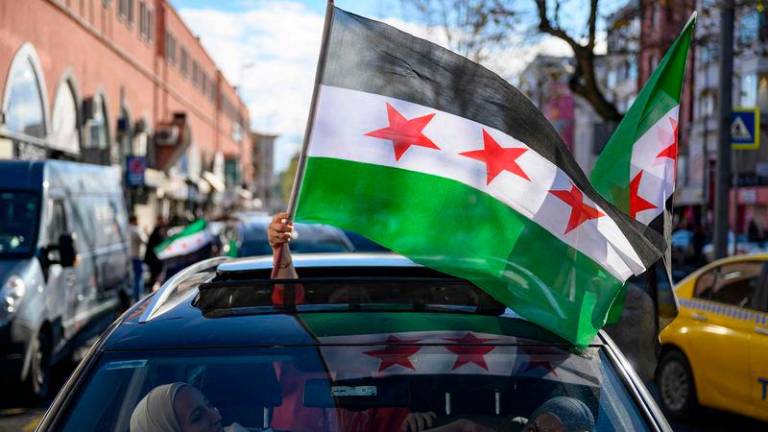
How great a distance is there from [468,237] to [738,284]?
572 centimetres

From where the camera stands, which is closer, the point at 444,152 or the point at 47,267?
the point at 444,152

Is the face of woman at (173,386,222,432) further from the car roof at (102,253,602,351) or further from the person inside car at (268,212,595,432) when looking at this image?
the person inside car at (268,212,595,432)

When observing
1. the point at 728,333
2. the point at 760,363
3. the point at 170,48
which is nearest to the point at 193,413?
the point at 760,363

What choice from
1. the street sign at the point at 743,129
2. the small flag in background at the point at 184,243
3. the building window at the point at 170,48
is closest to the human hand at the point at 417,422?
the small flag in background at the point at 184,243

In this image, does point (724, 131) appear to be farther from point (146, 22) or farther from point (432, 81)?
point (146, 22)

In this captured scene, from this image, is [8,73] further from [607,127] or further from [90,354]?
[90,354]

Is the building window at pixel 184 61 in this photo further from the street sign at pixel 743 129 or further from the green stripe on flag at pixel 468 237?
the green stripe on flag at pixel 468 237

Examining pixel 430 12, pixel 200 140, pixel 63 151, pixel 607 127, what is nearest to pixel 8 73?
pixel 63 151

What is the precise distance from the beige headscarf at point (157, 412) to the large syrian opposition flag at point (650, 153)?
6.14 feet

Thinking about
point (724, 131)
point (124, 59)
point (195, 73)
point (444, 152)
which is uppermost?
point (195, 73)

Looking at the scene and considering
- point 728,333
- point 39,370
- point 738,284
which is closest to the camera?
point 728,333

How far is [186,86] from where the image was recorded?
57.2m

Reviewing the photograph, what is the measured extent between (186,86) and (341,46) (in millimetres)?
55305

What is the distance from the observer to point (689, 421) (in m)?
8.54
